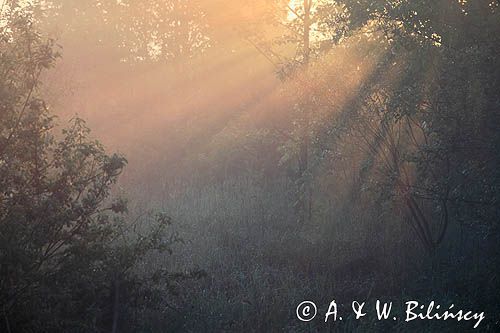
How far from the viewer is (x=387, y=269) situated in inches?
390

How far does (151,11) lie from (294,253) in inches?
801

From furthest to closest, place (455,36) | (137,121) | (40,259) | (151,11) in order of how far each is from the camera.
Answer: (151,11), (137,121), (455,36), (40,259)

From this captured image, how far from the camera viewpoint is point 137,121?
25.2 metres

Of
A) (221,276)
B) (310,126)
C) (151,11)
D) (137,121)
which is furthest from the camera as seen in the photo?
(151,11)

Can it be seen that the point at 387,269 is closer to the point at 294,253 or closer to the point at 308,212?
the point at 294,253

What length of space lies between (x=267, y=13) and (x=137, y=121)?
1136cm

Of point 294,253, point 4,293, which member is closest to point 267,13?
point 294,253

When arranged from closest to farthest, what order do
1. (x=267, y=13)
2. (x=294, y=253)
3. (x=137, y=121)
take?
(x=294, y=253) → (x=267, y=13) → (x=137, y=121)

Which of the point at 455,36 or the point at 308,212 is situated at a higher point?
the point at 455,36

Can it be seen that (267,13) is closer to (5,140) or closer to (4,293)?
(5,140)

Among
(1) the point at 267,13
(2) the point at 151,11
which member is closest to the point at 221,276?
(1) the point at 267,13

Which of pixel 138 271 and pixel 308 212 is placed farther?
pixel 308 212

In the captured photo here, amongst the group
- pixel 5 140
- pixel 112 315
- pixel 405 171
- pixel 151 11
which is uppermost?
pixel 151 11

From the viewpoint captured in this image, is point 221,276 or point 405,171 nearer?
point 221,276
